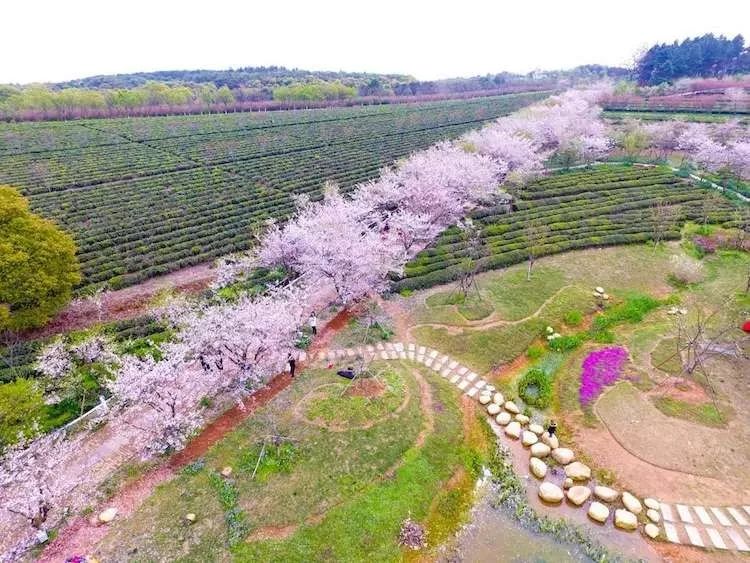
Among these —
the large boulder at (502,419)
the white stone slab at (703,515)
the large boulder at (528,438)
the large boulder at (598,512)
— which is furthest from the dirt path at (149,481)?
the white stone slab at (703,515)

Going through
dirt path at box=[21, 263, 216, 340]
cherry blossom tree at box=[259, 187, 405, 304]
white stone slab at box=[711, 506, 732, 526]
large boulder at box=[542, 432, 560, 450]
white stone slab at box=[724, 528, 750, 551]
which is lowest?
white stone slab at box=[724, 528, 750, 551]

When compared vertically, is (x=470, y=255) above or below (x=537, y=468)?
above

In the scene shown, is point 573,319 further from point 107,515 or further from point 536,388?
point 107,515

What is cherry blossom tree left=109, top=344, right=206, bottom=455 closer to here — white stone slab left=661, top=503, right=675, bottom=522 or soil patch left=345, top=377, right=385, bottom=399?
soil patch left=345, top=377, right=385, bottom=399

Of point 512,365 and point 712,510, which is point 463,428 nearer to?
point 512,365

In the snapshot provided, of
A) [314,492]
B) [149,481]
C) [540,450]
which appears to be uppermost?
[149,481]

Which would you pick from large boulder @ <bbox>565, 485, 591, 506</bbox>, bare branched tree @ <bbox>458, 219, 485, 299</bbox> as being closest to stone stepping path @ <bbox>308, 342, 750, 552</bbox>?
large boulder @ <bbox>565, 485, 591, 506</bbox>

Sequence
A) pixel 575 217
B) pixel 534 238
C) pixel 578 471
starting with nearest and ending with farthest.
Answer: pixel 578 471
pixel 534 238
pixel 575 217

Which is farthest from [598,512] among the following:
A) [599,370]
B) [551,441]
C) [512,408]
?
[599,370]
